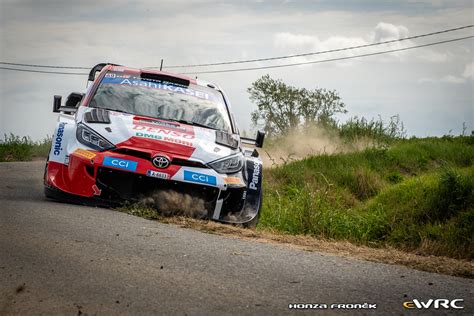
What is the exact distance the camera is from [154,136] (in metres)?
8.98

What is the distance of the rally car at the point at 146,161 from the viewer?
8703 mm

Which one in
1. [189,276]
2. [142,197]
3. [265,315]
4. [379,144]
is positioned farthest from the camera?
[379,144]

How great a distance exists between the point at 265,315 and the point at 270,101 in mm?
32279

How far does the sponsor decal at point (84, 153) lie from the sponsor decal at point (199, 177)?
1110 mm

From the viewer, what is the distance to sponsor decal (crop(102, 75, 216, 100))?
10.4 metres

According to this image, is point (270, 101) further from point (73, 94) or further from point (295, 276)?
point (295, 276)

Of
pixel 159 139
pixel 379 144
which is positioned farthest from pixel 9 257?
pixel 379 144

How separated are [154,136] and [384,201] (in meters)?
7.91

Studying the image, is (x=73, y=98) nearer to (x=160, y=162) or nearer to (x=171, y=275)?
(x=160, y=162)

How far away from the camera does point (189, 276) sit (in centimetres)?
568

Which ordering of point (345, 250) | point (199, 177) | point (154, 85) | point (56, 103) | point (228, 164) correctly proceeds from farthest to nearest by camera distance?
point (154, 85) < point (56, 103) < point (228, 164) < point (199, 177) < point (345, 250)

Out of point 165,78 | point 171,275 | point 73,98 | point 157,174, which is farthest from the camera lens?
point 73,98

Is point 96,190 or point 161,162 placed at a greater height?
point 161,162

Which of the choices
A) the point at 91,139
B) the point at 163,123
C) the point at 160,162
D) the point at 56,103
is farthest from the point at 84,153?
the point at 56,103
